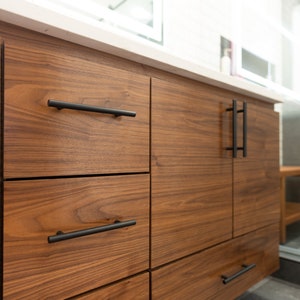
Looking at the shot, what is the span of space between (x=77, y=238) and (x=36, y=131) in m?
0.20

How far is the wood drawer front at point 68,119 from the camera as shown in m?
0.43

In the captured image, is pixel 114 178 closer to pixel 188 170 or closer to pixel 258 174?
pixel 188 170

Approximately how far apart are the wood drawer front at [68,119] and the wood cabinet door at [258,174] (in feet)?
1.36

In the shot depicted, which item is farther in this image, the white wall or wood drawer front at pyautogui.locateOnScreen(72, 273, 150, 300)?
the white wall

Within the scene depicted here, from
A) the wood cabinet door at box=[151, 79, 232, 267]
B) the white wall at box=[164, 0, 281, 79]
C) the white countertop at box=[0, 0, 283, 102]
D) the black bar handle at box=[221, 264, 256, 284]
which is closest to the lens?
the white countertop at box=[0, 0, 283, 102]

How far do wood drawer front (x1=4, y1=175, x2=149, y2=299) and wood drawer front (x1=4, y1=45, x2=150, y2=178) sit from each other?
30mm

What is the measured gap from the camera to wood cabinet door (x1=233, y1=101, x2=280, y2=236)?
2.88ft

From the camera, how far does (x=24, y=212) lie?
1.44 feet

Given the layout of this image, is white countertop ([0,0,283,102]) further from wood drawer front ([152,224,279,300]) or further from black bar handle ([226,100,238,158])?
wood drawer front ([152,224,279,300])

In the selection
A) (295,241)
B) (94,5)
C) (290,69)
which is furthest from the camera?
(290,69)

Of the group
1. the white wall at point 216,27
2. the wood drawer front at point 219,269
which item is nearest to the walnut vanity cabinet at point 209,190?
the wood drawer front at point 219,269

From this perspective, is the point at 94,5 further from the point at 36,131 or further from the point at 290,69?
the point at 290,69

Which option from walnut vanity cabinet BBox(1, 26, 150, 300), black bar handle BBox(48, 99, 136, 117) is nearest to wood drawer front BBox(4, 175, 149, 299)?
walnut vanity cabinet BBox(1, 26, 150, 300)

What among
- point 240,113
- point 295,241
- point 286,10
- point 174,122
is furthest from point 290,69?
point 174,122
